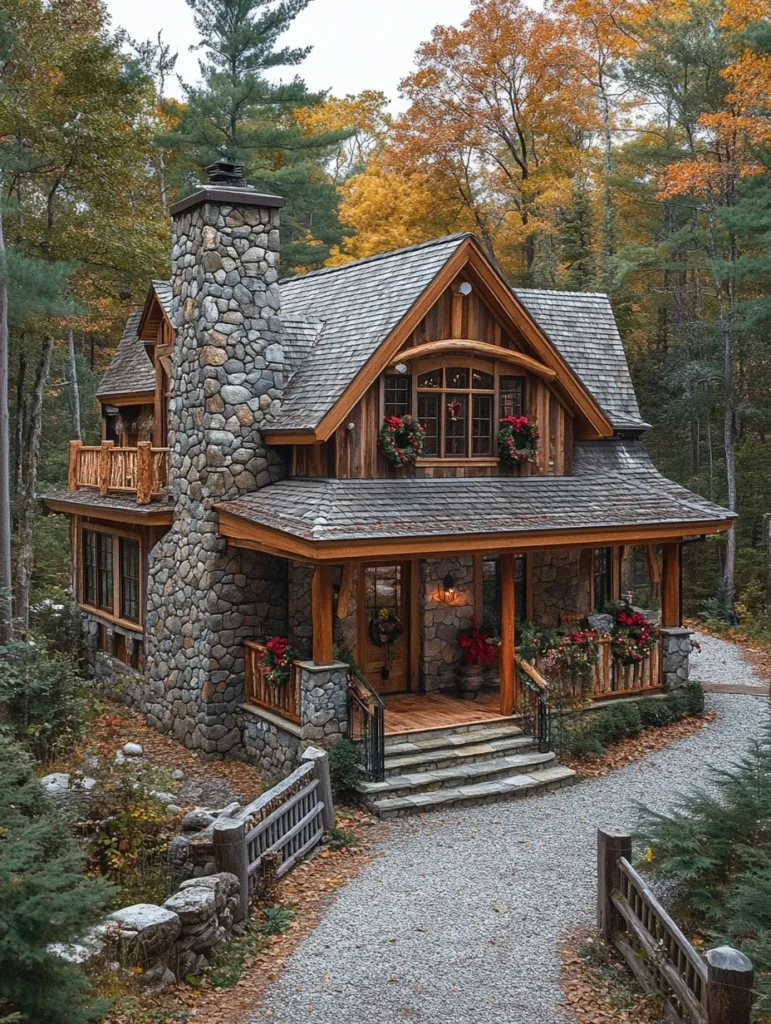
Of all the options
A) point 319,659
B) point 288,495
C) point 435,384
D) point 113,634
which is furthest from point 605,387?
point 113,634

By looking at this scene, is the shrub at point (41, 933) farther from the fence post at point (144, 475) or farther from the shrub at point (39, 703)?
the fence post at point (144, 475)

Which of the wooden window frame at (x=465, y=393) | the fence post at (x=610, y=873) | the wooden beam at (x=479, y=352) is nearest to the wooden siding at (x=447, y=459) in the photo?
the wooden window frame at (x=465, y=393)

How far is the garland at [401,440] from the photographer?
11930mm

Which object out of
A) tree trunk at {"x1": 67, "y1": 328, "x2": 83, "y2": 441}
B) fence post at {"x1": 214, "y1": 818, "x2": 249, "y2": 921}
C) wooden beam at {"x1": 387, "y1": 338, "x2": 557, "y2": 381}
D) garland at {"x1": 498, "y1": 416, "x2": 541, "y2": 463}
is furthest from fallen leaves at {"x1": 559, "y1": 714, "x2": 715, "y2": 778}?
tree trunk at {"x1": 67, "y1": 328, "x2": 83, "y2": 441}

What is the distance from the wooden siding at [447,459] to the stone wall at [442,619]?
149cm

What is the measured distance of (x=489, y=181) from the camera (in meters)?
27.5

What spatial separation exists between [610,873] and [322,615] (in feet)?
15.7

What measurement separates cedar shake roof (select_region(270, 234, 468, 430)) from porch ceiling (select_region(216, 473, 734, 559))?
1.04 meters

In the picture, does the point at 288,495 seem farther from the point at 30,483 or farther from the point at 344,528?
the point at 30,483

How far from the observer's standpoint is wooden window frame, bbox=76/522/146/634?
14617 mm

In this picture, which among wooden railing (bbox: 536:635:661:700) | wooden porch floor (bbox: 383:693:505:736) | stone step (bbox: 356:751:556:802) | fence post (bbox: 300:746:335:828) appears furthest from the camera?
wooden railing (bbox: 536:635:661:700)

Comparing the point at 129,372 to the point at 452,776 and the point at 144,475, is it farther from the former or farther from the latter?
the point at 452,776

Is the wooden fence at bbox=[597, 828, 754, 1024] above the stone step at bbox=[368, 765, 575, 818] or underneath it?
above

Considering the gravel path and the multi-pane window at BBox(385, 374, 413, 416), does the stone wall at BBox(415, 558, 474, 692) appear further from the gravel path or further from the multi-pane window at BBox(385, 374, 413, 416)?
the gravel path
